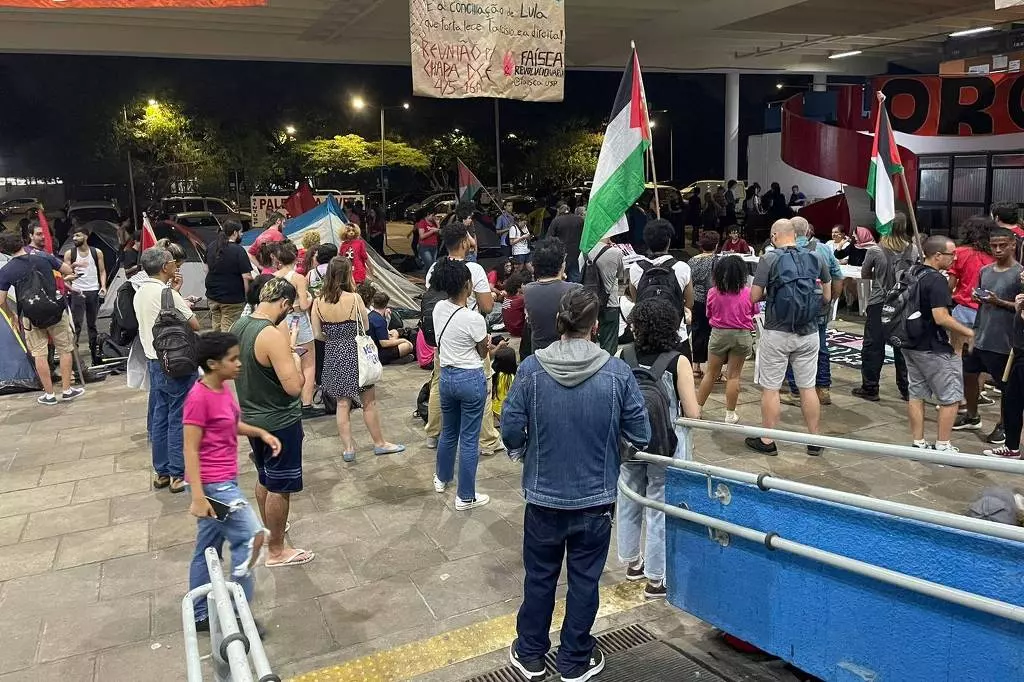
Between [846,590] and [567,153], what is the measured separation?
23.2 metres

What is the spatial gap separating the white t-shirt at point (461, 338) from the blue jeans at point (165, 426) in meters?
1.89

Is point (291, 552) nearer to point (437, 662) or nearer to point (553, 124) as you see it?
point (437, 662)

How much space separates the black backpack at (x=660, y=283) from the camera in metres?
5.91

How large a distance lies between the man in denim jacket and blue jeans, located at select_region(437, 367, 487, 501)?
5.32 feet

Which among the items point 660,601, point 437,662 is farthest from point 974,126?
point 437,662

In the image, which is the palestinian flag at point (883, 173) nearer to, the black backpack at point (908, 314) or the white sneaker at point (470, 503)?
the black backpack at point (908, 314)

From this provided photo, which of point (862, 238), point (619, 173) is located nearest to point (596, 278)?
point (619, 173)

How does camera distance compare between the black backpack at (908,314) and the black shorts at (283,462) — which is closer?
the black shorts at (283,462)

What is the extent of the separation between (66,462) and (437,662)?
457 cm

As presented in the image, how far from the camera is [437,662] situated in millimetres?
3600

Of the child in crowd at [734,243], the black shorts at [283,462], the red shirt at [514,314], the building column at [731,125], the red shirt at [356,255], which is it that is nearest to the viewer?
the black shorts at [283,462]

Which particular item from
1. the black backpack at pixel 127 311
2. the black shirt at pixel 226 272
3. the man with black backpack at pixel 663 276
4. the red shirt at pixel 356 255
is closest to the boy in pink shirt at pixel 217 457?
the black backpack at pixel 127 311

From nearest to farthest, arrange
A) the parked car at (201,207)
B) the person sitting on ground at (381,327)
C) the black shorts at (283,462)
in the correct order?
the black shorts at (283,462)
the person sitting on ground at (381,327)
the parked car at (201,207)

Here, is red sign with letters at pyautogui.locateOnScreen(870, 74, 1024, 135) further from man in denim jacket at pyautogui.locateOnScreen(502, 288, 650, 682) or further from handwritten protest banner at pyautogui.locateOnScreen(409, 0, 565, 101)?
man in denim jacket at pyautogui.locateOnScreen(502, 288, 650, 682)
